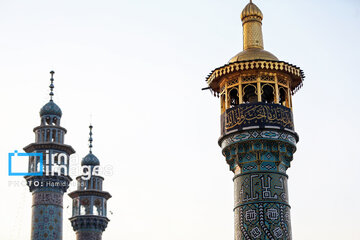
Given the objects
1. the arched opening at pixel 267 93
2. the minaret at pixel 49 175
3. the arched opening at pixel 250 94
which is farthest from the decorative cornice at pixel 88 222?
the arched opening at pixel 250 94

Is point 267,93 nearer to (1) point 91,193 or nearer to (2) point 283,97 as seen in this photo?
(2) point 283,97

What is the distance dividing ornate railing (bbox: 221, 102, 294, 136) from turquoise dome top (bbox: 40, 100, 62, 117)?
15.7m

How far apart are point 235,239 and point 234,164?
217 centimetres

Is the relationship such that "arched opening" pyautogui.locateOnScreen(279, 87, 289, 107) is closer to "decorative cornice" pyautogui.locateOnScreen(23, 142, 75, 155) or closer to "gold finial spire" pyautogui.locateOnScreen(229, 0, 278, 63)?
"gold finial spire" pyautogui.locateOnScreen(229, 0, 278, 63)

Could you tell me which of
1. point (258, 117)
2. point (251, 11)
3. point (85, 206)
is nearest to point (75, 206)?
point (85, 206)

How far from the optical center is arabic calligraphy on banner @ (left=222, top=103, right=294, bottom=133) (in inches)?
763

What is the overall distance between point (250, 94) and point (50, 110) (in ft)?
50.4

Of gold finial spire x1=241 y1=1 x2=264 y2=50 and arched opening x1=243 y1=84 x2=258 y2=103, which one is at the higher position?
gold finial spire x1=241 y1=1 x2=264 y2=50

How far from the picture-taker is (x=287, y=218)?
61.5ft

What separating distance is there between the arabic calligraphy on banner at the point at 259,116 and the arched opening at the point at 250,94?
868 mm

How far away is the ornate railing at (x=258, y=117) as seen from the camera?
19.3 meters

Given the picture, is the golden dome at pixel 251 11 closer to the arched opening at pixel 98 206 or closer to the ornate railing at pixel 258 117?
the ornate railing at pixel 258 117

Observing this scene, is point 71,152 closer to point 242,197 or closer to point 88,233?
point 88,233

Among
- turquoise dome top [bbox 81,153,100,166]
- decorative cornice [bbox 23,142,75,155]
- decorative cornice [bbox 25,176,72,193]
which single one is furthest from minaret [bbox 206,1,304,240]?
turquoise dome top [bbox 81,153,100,166]
